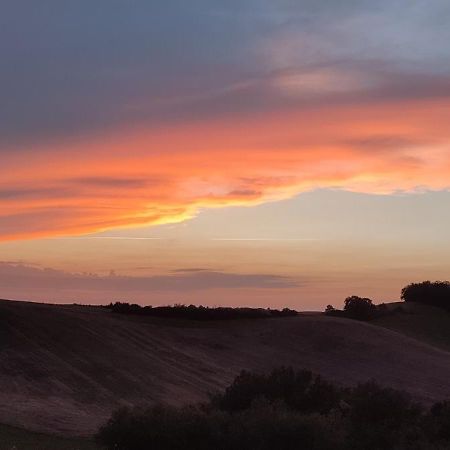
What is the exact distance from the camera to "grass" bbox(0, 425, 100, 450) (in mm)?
31227

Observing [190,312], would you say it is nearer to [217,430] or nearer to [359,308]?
[359,308]

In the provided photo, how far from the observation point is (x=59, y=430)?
37562mm

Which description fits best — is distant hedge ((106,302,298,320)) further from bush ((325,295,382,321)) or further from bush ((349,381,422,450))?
bush ((349,381,422,450))

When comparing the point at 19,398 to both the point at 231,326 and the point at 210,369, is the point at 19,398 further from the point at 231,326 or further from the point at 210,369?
the point at 231,326

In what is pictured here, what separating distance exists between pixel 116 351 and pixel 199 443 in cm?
3512

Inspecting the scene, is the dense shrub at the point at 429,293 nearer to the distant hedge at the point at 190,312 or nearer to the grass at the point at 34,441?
the distant hedge at the point at 190,312

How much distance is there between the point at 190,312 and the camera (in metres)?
76.8

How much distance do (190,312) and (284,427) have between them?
53581 millimetres

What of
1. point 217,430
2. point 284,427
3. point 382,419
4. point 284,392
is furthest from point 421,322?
point 284,427

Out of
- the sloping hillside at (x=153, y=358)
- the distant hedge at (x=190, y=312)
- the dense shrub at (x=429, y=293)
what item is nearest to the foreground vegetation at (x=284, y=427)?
the sloping hillside at (x=153, y=358)

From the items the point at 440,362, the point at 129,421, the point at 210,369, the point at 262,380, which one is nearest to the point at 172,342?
the point at 210,369

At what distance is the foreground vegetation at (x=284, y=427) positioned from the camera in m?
23.6

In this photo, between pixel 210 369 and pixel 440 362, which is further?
pixel 440 362

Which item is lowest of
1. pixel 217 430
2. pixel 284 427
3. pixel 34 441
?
pixel 34 441
